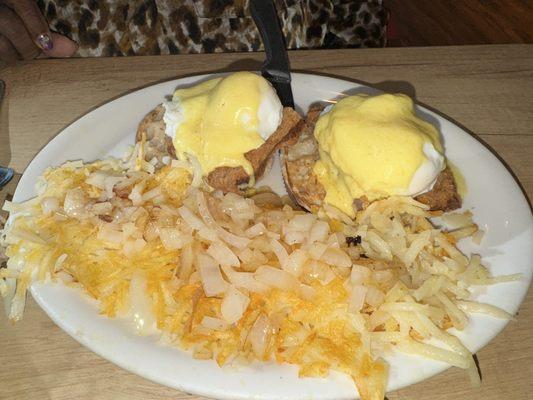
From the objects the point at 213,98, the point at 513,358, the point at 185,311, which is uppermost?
the point at 213,98

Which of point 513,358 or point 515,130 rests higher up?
point 515,130

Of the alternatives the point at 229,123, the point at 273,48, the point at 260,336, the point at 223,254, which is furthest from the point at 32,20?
the point at 260,336

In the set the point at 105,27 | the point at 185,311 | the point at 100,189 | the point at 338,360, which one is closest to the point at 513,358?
the point at 338,360

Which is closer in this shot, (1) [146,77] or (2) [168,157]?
(2) [168,157]

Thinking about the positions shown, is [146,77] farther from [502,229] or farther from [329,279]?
[502,229]

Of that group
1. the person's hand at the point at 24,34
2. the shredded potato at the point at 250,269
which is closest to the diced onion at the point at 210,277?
the shredded potato at the point at 250,269

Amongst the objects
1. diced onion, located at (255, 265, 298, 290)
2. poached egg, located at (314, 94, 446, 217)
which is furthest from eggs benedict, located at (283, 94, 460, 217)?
diced onion, located at (255, 265, 298, 290)
